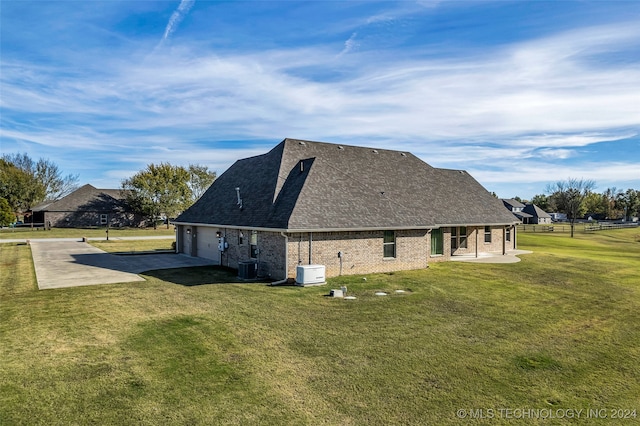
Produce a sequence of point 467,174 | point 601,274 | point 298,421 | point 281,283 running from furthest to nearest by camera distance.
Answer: point 467,174, point 601,274, point 281,283, point 298,421

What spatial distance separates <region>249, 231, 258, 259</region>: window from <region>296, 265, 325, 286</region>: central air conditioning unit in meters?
3.79

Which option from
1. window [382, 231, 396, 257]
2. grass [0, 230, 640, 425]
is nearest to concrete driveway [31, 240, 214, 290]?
grass [0, 230, 640, 425]

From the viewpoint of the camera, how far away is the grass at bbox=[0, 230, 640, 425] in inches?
256

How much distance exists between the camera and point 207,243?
24.9 metres

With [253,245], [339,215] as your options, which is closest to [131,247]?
[253,245]

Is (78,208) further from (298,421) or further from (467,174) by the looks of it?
(298,421)

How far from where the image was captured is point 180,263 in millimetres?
23031

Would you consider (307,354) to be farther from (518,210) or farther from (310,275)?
(518,210)

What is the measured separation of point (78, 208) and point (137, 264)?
44.6 meters

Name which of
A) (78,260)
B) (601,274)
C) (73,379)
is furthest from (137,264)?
(601,274)

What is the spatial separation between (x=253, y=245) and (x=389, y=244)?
6853mm

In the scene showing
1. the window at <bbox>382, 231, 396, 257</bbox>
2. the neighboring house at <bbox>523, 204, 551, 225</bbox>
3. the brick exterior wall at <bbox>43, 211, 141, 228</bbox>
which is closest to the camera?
the window at <bbox>382, 231, 396, 257</bbox>

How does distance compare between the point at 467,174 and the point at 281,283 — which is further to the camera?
the point at 467,174

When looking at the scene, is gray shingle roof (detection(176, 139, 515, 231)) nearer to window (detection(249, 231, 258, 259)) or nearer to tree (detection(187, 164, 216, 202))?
window (detection(249, 231, 258, 259))
